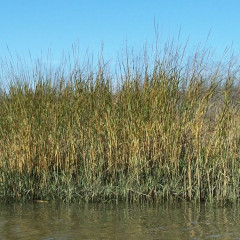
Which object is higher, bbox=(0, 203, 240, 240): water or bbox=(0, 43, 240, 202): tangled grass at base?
bbox=(0, 43, 240, 202): tangled grass at base

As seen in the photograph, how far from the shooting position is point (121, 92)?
20.9 feet

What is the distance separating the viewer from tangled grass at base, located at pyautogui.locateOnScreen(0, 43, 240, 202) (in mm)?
5918

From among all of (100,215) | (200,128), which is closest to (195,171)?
(200,128)

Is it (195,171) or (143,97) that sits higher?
(143,97)

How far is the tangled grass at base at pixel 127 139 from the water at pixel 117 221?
316 millimetres

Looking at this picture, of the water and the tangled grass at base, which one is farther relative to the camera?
the tangled grass at base

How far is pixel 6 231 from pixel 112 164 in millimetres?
1976

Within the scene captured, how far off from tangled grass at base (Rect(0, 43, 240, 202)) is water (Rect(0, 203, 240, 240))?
32cm

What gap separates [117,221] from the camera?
16.0 ft

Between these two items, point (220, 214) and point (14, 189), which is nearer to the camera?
point (220, 214)

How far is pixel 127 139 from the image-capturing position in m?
6.14

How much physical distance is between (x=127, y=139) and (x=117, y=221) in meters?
1.54

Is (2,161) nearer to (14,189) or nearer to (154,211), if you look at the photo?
(14,189)

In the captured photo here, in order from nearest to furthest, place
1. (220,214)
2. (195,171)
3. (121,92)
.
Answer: (220,214) < (195,171) < (121,92)
